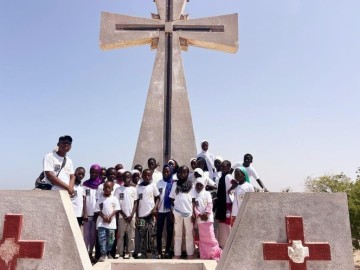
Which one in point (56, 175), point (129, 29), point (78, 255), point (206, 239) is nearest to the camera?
point (78, 255)

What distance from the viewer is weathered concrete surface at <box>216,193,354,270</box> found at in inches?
119

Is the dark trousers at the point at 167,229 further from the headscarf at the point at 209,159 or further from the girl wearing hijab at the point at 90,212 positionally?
the headscarf at the point at 209,159

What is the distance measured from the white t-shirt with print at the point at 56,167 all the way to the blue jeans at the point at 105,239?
1134mm

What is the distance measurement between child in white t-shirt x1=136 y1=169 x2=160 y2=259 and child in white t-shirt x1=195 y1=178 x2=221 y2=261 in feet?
2.38

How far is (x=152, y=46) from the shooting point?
9070 millimetres

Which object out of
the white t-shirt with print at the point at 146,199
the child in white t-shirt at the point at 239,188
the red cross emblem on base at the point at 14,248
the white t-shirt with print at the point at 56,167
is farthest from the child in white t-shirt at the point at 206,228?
the red cross emblem on base at the point at 14,248

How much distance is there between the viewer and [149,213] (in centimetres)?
508

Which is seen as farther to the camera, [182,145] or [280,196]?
[182,145]

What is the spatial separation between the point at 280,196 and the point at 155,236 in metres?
2.57

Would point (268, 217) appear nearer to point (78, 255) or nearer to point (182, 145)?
point (78, 255)

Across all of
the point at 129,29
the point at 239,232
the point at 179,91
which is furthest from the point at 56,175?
the point at 129,29

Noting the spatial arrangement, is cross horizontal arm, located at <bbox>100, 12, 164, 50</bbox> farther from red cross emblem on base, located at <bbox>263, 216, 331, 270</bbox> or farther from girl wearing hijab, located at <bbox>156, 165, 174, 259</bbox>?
red cross emblem on base, located at <bbox>263, 216, 331, 270</bbox>

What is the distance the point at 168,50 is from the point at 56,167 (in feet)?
18.3

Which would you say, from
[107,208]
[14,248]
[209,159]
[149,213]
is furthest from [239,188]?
[14,248]
